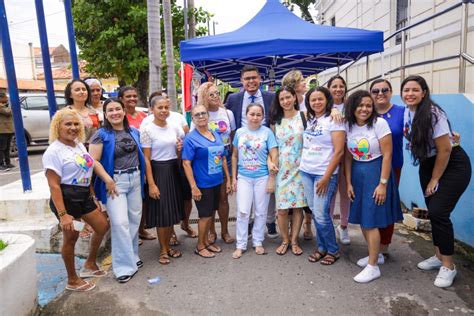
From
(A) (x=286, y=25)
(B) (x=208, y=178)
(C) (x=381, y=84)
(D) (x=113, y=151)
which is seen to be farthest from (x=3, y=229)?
(A) (x=286, y=25)

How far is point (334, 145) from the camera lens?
3.39 m

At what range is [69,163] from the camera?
2984mm

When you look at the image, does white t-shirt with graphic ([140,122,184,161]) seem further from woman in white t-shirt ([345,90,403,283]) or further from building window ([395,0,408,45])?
building window ([395,0,408,45])

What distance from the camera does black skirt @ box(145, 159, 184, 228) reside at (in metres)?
3.73

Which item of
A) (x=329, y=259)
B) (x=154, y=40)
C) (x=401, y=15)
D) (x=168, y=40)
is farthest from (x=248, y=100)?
(x=401, y=15)

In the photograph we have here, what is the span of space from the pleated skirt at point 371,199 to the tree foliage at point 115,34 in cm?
975

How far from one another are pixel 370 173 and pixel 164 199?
1.89 metres

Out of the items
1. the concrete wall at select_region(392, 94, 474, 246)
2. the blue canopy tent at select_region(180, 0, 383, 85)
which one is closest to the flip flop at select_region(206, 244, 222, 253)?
the concrete wall at select_region(392, 94, 474, 246)

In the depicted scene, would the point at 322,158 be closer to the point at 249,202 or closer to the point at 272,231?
the point at 249,202

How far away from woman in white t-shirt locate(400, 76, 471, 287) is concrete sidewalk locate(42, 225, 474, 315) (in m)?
0.28

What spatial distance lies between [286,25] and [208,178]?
328cm

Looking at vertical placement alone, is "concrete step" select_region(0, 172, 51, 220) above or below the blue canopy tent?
below

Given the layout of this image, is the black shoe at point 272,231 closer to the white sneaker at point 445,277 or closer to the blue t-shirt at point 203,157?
the blue t-shirt at point 203,157

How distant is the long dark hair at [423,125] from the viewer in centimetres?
300
